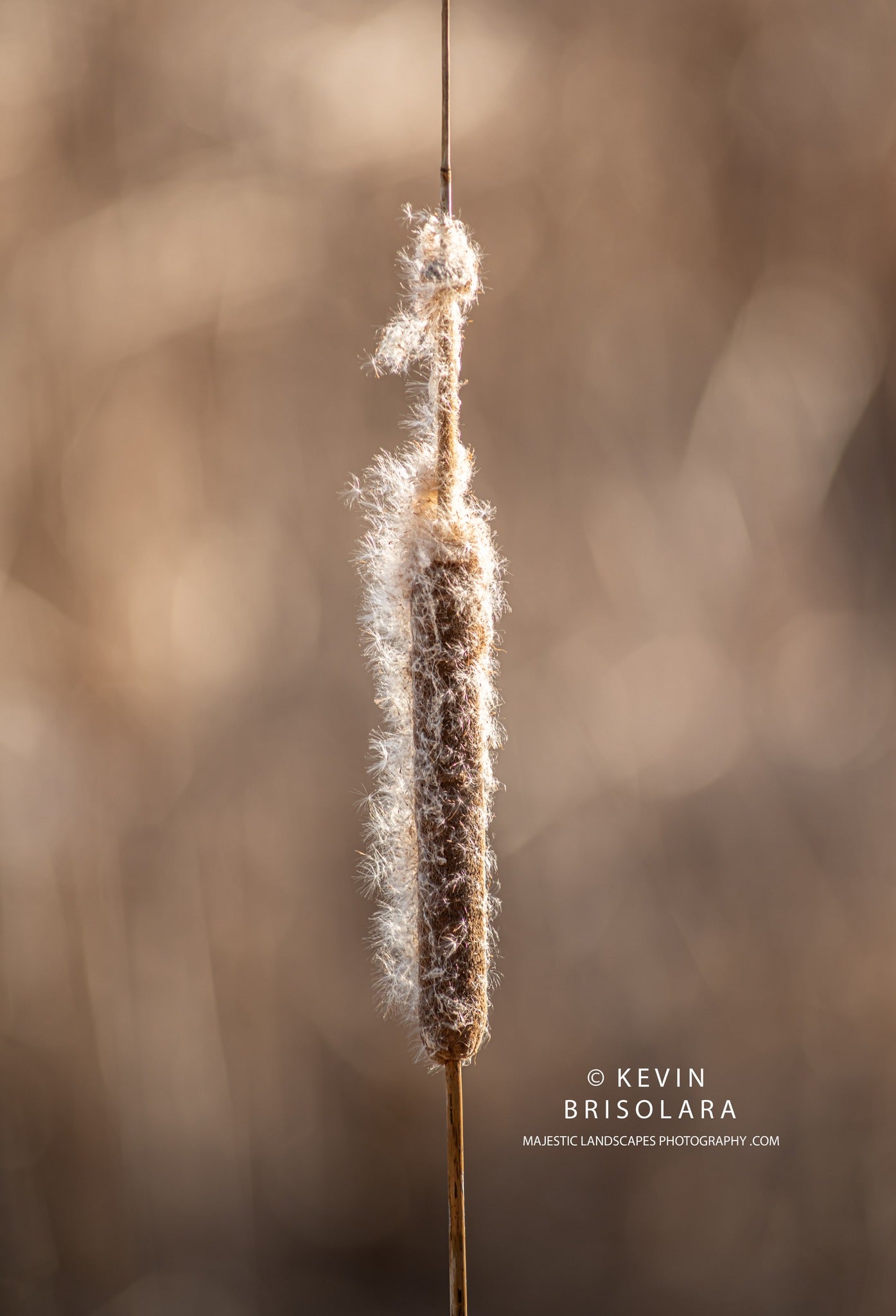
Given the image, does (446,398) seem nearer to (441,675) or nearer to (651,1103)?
(441,675)

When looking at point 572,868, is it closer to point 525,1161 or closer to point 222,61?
point 525,1161

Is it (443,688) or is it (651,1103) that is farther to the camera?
(651,1103)

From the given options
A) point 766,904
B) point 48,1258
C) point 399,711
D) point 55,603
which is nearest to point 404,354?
point 399,711

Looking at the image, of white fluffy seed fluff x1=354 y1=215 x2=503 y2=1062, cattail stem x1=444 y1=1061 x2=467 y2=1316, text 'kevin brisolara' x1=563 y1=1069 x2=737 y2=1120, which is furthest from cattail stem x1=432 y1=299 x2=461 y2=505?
text 'kevin brisolara' x1=563 y1=1069 x2=737 y2=1120

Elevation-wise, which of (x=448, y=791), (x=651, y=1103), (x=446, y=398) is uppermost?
(x=446, y=398)

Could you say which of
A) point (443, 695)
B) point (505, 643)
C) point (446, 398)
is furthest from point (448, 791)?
point (505, 643)

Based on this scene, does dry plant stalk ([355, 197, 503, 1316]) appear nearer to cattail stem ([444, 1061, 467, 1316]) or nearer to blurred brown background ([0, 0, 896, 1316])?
cattail stem ([444, 1061, 467, 1316])

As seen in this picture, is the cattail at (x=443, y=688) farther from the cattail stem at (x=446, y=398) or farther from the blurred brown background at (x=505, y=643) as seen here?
the blurred brown background at (x=505, y=643)
